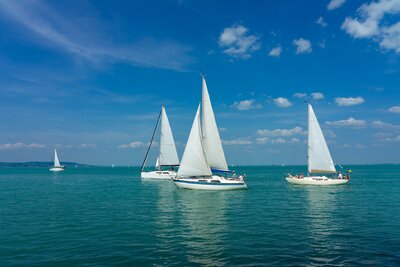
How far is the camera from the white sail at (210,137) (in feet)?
→ 180

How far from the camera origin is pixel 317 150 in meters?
68.0

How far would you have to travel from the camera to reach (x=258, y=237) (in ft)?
75.4

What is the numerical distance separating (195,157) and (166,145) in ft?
109

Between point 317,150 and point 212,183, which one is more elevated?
point 317,150

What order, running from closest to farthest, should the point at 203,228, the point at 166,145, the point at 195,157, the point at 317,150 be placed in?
the point at 203,228 → the point at 195,157 → the point at 317,150 → the point at 166,145

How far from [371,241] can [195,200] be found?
83.9 ft

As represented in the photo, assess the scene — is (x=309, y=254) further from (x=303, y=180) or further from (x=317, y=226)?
(x=303, y=180)

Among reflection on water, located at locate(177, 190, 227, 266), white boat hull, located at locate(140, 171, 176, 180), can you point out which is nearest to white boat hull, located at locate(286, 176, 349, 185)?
reflection on water, located at locate(177, 190, 227, 266)

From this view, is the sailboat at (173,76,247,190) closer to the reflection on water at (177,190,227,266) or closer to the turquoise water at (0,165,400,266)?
the reflection on water at (177,190,227,266)

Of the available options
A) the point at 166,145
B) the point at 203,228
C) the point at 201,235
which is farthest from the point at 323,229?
the point at 166,145

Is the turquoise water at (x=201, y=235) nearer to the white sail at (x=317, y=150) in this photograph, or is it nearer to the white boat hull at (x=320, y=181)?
the white boat hull at (x=320, y=181)

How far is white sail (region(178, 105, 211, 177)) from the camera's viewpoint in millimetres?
53406

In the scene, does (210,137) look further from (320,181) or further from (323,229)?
(323,229)

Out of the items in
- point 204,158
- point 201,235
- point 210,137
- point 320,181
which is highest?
point 210,137
